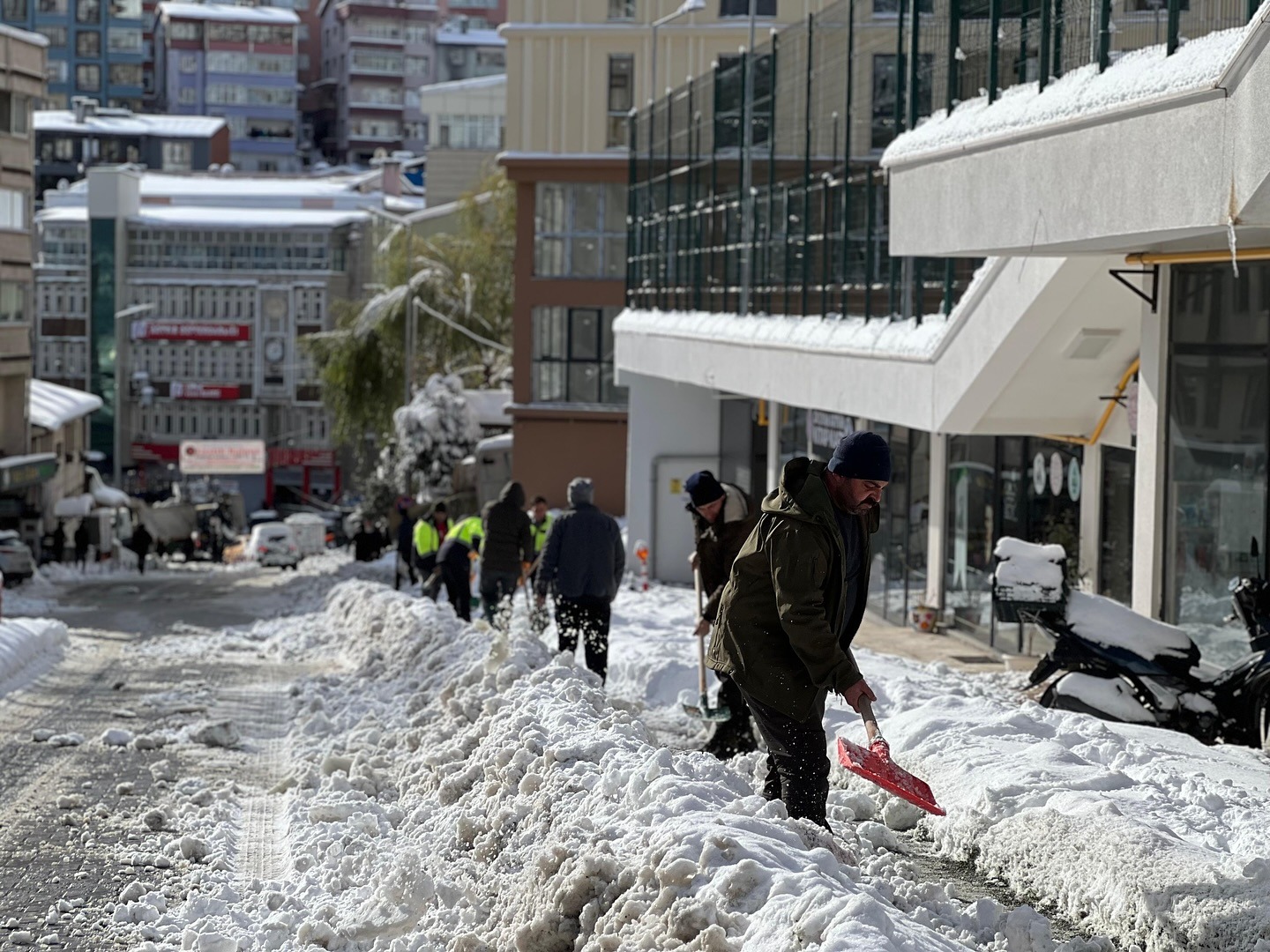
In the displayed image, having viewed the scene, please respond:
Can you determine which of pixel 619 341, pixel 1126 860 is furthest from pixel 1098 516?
pixel 619 341

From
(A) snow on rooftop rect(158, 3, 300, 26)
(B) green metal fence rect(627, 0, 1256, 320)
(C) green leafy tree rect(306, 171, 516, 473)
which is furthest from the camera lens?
(A) snow on rooftop rect(158, 3, 300, 26)

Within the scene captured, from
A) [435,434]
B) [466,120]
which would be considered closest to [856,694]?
[435,434]

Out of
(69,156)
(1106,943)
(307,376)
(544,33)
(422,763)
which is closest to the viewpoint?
(1106,943)

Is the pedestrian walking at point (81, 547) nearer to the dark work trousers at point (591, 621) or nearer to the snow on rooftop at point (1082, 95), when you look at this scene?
the dark work trousers at point (591, 621)

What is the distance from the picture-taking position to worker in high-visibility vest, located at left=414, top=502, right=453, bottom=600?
853 inches

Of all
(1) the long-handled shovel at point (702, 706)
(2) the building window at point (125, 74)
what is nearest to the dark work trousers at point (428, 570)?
(1) the long-handled shovel at point (702, 706)

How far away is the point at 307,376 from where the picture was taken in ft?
285

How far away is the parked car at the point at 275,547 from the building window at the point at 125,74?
3119 inches

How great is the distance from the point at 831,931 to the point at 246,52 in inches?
5003

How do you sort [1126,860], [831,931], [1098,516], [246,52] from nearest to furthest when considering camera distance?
[831,931] → [1126,860] → [1098,516] → [246,52]

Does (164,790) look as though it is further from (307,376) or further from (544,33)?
(307,376)

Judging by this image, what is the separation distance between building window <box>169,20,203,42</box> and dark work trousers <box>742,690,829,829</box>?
12426cm

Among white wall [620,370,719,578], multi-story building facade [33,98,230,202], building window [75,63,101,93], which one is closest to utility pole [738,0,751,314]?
white wall [620,370,719,578]

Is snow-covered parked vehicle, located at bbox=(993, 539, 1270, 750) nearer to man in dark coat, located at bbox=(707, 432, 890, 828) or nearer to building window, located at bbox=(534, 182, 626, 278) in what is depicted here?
man in dark coat, located at bbox=(707, 432, 890, 828)
